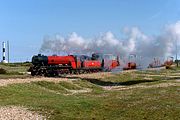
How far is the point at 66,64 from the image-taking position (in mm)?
73000

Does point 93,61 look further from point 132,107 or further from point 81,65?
point 132,107

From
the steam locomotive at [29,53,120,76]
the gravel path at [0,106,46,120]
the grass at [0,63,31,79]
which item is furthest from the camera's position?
the steam locomotive at [29,53,120,76]

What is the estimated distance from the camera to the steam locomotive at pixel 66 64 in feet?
220

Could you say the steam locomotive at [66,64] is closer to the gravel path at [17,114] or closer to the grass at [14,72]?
the grass at [14,72]

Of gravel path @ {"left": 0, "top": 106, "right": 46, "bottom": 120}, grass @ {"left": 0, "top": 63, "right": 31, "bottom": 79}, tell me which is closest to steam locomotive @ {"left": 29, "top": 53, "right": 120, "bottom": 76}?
grass @ {"left": 0, "top": 63, "right": 31, "bottom": 79}

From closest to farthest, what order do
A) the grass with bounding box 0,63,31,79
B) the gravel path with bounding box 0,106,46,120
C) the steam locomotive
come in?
1. the gravel path with bounding box 0,106,46,120
2. the grass with bounding box 0,63,31,79
3. the steam locomotive

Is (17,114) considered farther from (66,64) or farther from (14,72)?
(66,64)

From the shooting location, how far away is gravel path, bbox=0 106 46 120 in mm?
22312

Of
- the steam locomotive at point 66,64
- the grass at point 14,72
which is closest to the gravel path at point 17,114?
the grass at point 14,72

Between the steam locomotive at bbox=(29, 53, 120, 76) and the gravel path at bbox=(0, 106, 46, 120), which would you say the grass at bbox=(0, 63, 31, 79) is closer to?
the steam locomotive at bbox=(29, 53, 120, 76)

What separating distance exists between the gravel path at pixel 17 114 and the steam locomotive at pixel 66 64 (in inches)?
1569

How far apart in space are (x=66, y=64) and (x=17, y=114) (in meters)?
49.8

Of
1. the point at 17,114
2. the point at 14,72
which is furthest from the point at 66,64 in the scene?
the point at 17,114

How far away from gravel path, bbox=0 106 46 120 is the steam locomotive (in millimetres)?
39848
